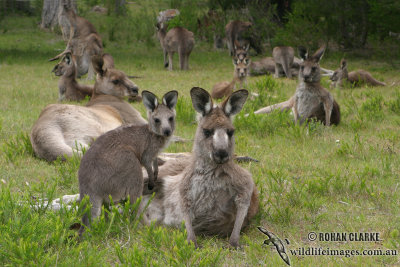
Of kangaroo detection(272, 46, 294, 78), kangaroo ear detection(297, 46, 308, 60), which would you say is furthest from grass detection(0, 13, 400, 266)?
kangaroo detection(272, 46, 294, 78)

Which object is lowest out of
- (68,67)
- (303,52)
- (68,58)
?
(68,67)

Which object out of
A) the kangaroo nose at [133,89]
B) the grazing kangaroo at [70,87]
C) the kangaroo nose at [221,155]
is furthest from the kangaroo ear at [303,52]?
the kangaroo nose at [221,155]

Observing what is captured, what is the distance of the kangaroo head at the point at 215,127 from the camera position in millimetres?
3309

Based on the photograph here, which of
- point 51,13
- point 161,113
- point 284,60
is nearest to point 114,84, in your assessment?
point 161,113

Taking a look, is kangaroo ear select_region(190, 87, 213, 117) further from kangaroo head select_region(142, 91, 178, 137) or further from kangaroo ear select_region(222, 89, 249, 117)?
kangaroo head select_region(142, 91, 178, 137)

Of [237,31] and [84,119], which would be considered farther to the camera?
[237,31]

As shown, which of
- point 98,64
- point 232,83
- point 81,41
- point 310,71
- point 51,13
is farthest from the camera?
point 51,13

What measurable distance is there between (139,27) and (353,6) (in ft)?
28.2

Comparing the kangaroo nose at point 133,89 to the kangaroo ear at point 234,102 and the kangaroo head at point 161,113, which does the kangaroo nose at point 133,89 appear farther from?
the kangaroo ear at point 234,102

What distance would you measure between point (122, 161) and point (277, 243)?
4.17ft

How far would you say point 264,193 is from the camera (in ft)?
14.4

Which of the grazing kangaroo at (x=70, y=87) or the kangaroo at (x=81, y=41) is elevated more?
the kangaroo at (x=81, y=41)

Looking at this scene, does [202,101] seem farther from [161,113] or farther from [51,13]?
[51,13]

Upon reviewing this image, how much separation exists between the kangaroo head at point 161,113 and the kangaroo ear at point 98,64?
2972 mm
